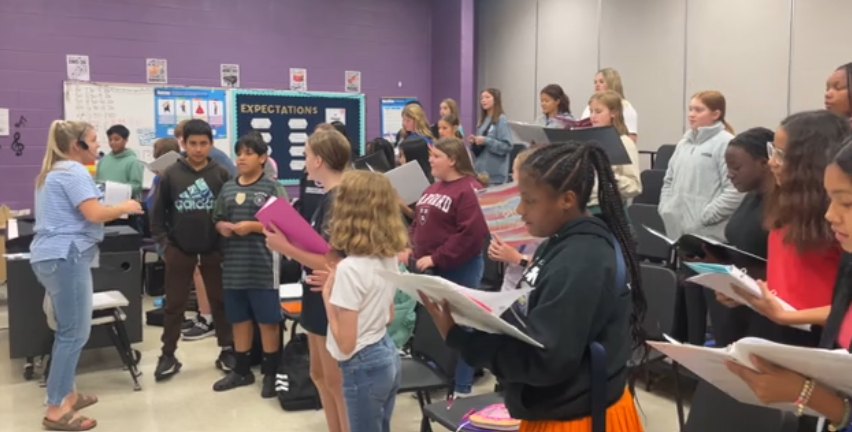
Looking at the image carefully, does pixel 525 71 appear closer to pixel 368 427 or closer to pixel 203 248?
pixel 203 248

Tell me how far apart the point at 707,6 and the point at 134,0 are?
535 centimetres

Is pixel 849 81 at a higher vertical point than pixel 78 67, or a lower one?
lower

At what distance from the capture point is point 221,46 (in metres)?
7.79

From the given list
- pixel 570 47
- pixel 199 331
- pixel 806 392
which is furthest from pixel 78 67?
pixel 806 392

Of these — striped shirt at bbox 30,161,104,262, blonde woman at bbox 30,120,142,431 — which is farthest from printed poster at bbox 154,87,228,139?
striped shirt at bbox 30,161,104,262

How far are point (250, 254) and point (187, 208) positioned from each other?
20.7 inches

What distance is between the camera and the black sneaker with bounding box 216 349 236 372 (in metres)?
4.48

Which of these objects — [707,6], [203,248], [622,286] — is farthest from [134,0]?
[622,286]

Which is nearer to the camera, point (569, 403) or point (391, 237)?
point (569, 403)

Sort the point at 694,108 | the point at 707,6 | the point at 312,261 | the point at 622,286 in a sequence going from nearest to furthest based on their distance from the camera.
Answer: the point at 622,286, the point at 312,261, the point at 694,108, the point at 707,6

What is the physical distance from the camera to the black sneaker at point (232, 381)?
420 centimetres

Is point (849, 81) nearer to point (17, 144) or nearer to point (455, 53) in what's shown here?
point (455, 53)

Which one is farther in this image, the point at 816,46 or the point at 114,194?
the point at 816,46

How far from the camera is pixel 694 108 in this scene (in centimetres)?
400
